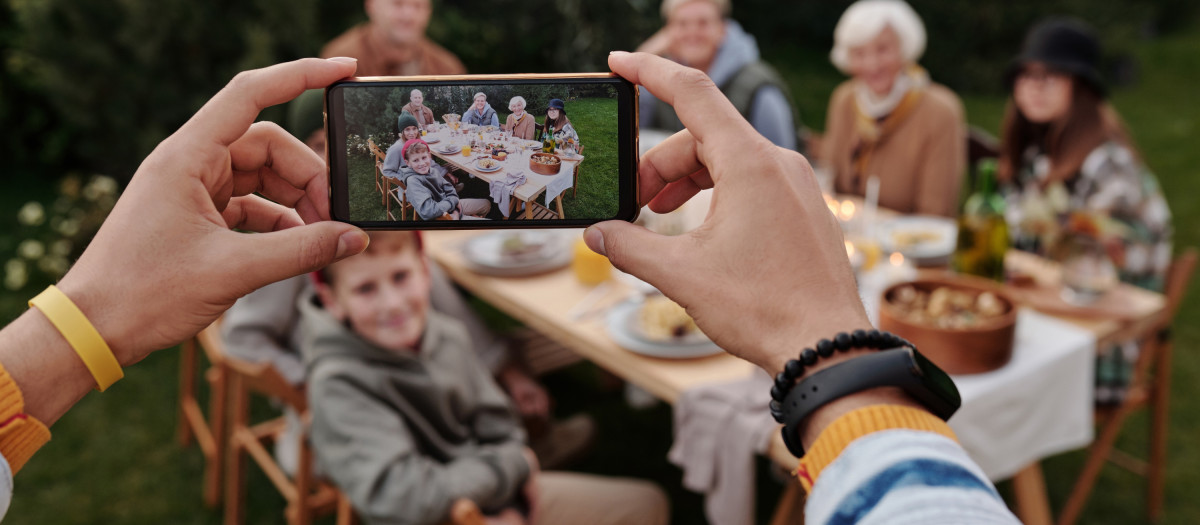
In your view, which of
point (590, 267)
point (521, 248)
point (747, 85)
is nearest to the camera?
point (590, 267)

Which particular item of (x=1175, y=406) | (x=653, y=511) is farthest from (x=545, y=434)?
(x=1175, y=406)

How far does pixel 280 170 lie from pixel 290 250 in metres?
0.23

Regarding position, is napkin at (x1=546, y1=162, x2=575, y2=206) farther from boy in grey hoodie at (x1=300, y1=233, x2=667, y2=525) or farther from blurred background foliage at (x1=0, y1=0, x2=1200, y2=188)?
blurred background foliage at (x1=0, y1=0, x2=1200, y2=188)

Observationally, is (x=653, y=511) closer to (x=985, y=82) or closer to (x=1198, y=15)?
(x=985, y=82)

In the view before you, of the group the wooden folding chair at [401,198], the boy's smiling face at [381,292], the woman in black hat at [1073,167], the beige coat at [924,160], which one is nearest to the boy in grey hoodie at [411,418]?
the boy's smiling face at [381,292]

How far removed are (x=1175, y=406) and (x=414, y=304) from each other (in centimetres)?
362

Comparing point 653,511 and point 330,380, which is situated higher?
Answer: point 330,380

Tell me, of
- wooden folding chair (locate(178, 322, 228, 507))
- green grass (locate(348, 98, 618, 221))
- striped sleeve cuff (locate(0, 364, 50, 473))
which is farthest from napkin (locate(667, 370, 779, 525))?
wooden folding chair (locate(178, 322, 228, 507))

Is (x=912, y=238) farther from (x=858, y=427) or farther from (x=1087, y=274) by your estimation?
(x=858, y=427)

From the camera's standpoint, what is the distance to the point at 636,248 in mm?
998

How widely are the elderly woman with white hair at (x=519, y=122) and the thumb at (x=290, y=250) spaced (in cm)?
24

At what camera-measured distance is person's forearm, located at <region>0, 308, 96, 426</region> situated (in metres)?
0.88

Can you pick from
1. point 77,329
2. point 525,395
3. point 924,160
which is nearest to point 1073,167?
point 924,160

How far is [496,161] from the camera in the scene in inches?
43.0
